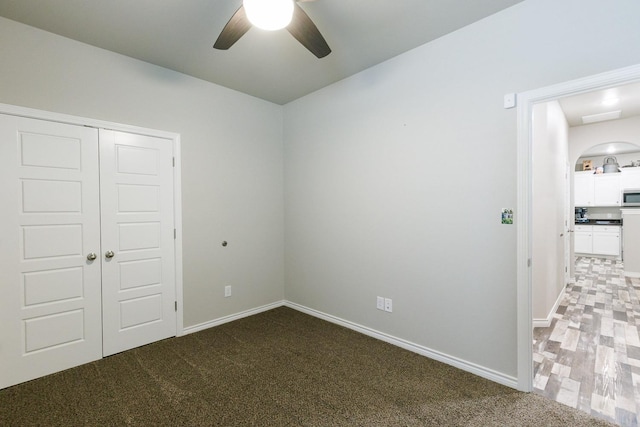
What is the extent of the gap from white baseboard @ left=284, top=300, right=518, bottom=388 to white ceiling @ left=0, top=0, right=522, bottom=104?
2.78 metres

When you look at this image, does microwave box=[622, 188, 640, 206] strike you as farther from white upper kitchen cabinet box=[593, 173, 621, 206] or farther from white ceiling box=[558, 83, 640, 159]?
white ceiling box=[558, 83, 640, 159]

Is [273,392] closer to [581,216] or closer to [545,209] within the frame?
[545,209]

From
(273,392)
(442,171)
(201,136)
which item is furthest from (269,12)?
(273,392)

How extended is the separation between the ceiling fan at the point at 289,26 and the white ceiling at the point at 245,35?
300mm

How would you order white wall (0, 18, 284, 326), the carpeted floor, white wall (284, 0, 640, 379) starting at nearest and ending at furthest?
the carpeted floor → white wall (284, 0, 640, 379) → white wall (0, 18, 284, 326)

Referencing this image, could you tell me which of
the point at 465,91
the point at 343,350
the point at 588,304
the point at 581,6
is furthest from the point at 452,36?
the point at 588,304

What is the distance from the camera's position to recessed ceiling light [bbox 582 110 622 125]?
432 centimetres

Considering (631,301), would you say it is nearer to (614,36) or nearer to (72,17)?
(614,36)

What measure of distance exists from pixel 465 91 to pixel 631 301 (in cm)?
426

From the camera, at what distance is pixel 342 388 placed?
2.20 m

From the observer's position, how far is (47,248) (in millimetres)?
2426

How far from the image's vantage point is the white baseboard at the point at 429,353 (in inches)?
87.6

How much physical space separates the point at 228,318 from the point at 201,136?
221cm

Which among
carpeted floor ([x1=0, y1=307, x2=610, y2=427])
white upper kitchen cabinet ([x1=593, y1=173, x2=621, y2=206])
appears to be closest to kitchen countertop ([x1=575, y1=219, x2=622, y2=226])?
white upper kitchen cabinet ([x1=593, y1=173, x2=621, y2=206])
